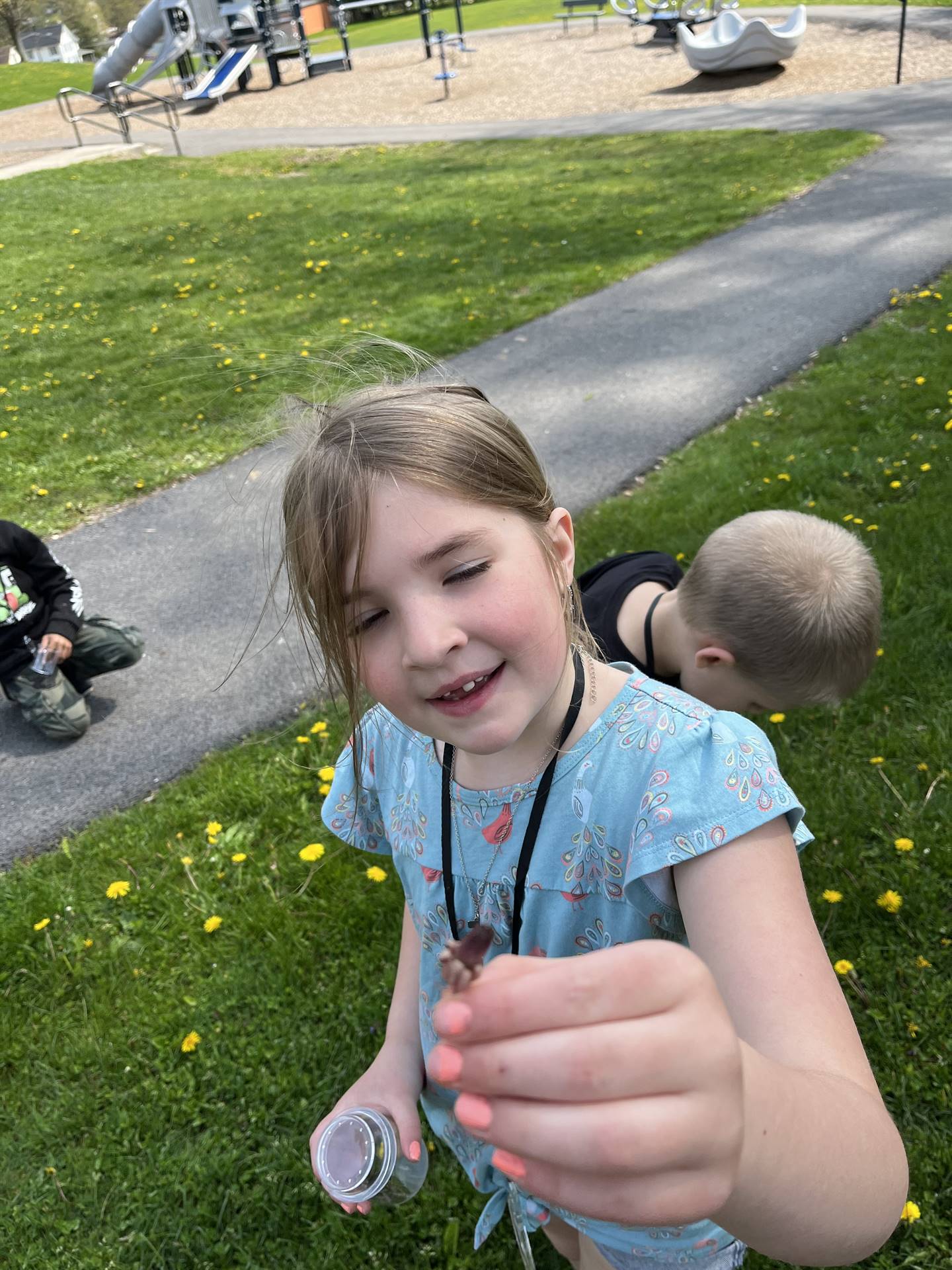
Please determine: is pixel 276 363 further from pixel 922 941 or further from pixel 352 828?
pixel 922 941

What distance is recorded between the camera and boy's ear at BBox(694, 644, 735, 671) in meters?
2.49

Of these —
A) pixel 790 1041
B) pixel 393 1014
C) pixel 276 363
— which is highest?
pixel 276 363

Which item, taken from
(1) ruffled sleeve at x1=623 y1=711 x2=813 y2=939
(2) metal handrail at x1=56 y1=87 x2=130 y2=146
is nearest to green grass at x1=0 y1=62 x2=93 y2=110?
(2) metal handrail at x1=56 y1=87 x2=130 y2=146

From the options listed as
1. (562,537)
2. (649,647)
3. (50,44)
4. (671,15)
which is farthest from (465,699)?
(50,44)

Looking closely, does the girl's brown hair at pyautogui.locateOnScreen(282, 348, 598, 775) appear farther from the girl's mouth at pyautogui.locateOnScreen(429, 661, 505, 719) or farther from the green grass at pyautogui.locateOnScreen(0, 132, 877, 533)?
the green grass at pyautogui.locateOnScreen(0, 132, 877, 533)

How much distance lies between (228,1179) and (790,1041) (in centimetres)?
190

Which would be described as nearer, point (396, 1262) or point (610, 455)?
point (396, 1262)

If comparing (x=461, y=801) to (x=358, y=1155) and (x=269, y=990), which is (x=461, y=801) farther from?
(x=269, y=990)

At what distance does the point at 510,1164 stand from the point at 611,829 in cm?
69

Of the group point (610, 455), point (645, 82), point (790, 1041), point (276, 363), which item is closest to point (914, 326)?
point (610, 455)

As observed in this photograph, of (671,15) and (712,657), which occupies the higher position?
(712,657)

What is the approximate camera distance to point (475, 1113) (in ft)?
2.15

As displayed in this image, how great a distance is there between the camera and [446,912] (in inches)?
60.9

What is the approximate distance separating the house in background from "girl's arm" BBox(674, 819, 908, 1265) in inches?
2147
